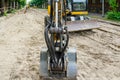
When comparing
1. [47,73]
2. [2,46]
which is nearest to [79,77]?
[47,73]

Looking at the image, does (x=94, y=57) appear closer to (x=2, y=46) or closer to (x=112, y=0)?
(x=2, y=46)

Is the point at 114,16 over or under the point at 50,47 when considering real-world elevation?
under

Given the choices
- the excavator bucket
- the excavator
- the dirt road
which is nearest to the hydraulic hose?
the excavator

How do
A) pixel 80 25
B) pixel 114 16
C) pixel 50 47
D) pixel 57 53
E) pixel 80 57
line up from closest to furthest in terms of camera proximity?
pixel 50 47, pixel 57 53, pixel 80 57, pixel 80 25, pixel 114 16

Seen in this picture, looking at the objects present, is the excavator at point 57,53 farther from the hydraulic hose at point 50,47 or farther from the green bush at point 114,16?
the green bush at point 114,16

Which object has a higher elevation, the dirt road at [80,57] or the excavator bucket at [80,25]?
the excavator bucket at [80,25]

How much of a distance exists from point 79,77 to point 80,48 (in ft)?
14.7

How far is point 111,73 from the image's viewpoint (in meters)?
8.39

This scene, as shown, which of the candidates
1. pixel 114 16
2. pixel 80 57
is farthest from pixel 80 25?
pixel 114 16

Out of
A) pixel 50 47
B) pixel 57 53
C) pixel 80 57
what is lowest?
pixel 80 57

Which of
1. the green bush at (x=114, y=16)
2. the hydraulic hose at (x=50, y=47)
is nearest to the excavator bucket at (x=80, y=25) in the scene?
the hydraulic hose at (x=50, y=47)

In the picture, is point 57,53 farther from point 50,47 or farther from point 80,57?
point 80,57

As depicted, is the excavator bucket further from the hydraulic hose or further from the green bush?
the green bush

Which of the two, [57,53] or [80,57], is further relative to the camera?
[80,57]
